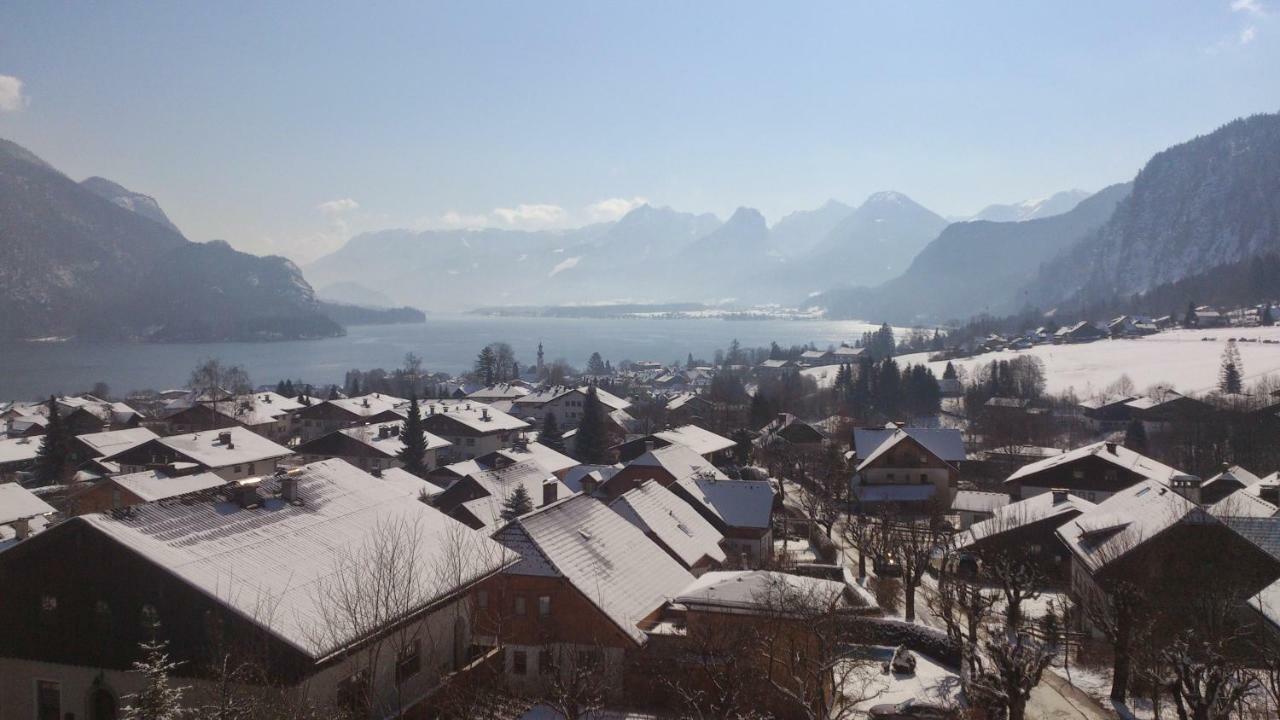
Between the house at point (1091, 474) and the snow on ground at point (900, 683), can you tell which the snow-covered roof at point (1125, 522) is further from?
the house at point (1091, 474)

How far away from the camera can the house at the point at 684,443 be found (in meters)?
40.6

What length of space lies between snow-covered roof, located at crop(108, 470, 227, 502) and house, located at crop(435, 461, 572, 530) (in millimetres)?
8299

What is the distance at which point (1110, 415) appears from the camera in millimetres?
58688

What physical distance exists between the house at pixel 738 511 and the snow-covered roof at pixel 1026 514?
600 cm

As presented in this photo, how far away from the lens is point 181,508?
11594mm

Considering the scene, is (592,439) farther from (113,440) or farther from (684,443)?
(113,440)

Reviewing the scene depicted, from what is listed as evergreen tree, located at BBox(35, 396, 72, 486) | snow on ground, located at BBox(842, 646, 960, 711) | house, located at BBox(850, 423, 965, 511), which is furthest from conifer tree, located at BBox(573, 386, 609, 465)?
snow on ground, located at BBox(842, 646, 960, 711)

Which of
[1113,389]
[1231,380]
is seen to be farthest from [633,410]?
[1231,380]

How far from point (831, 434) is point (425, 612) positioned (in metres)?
49.7

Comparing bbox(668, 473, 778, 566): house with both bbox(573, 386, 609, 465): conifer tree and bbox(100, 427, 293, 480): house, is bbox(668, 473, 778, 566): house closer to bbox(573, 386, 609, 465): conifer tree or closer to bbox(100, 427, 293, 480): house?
bbox(573, 386, 609, 465): conifer tree

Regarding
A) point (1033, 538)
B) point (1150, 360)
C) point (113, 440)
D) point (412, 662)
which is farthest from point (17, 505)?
point (1150, 360)

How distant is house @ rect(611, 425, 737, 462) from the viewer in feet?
133

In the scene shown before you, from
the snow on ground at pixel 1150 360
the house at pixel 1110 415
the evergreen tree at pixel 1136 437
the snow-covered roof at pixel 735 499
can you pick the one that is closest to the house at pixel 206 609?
the snow-covered roof at pixel 735 499

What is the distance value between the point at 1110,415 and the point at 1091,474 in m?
27.6
